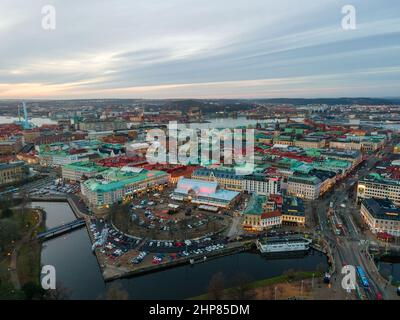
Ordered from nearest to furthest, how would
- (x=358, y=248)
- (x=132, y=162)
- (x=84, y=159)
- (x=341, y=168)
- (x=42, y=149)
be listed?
1. (x=358, y=248)
2. (x=341, y=168)
3. (x=132, y=162)
4. (x=84, y=159)
5. (x=42, y=149)

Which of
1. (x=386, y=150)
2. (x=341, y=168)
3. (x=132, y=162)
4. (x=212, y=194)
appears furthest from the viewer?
(x=386, y=150)

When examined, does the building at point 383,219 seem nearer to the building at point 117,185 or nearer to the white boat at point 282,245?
the white boat at point 282,245

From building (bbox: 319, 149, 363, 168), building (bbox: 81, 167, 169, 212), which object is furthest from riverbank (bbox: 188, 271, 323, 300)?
building (bbox: 319, 149, 363, 168)

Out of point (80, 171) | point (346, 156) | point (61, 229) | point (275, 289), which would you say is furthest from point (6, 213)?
point (346, 156)

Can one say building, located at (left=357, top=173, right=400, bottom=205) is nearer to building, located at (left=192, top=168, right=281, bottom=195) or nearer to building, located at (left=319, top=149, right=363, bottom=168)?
building, located at (left=192, top=168, right=281, bottom=195)
